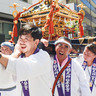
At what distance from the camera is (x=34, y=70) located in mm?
1086

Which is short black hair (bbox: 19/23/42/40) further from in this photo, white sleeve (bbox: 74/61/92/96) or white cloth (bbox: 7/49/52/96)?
white sleeve (bbox: 74/61/92/96)

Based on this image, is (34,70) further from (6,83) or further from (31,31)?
(6,83)

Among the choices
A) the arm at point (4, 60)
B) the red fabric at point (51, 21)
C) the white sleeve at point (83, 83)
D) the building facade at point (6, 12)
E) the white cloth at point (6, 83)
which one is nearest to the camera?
the arm at point (4, 60)

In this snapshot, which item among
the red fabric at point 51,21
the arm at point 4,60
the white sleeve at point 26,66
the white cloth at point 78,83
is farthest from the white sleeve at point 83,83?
the red fabric at point 51,21

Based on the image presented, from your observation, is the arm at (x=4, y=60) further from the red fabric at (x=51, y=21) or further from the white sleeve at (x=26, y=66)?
the red fabric at (x=51, y=21)

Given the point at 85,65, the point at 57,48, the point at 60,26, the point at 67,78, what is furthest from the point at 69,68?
the point at 60,26


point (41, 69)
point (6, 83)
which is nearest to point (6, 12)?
point (6, 83)

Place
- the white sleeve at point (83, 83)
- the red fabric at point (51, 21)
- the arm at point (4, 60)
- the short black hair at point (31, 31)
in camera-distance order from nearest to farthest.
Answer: the arm at point (4, 60), the short black hair at point (31, 31), the white sleeve at point (83, 83), the red fabric at point (51, 21)

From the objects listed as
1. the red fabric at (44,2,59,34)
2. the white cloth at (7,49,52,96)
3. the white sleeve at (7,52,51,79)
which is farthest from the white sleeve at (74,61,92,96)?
the red fabric at (44,2,59,34)

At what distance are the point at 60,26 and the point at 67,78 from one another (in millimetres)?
3388

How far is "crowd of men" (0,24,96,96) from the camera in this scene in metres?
1.06

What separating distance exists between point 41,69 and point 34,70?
0.27 ft

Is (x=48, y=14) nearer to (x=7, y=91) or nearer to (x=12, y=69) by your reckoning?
(x=7, y=91)

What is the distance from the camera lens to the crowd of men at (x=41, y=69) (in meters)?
1.06
